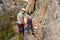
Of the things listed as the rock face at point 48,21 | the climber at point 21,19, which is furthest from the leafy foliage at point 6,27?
the rock face at point 48,21

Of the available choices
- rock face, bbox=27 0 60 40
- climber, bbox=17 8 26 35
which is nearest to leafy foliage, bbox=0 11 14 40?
climber, bbox=17 8 26 35

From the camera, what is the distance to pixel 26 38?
8281mm

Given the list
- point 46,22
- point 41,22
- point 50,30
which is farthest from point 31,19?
point 50,30

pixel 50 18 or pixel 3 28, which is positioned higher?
pixel 50 18

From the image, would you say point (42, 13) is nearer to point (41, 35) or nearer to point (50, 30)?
point (41, 35)

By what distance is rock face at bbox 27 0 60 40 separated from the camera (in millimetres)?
5281

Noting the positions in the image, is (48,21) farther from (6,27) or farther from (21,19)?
(6,27)

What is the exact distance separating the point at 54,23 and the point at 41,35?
1032 mm

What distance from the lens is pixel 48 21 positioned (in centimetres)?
586

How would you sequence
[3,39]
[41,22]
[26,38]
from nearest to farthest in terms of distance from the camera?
[41,22], [26,38], [3,39]

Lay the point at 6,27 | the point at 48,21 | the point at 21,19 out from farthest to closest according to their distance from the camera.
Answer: the point at 6,27 < the point at 21,19 < the point at 48,21

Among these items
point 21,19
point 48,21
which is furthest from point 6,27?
point 48,21

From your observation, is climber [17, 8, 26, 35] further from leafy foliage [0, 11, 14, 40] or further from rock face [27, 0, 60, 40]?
leafy foliage [0, 11, 14, 40]

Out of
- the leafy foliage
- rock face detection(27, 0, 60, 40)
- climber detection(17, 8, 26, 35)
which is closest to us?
rock face detection(27, 0, 60, 40)
